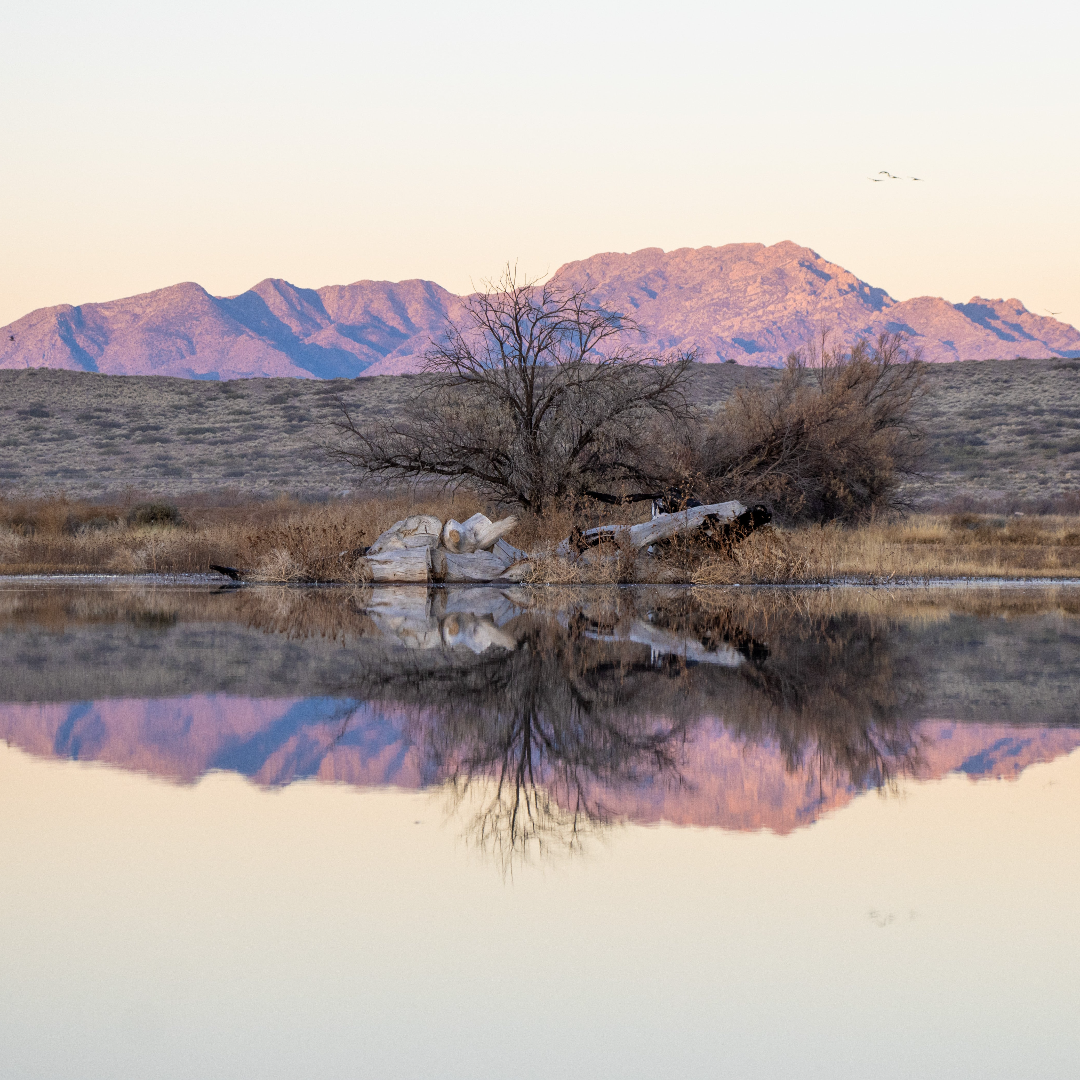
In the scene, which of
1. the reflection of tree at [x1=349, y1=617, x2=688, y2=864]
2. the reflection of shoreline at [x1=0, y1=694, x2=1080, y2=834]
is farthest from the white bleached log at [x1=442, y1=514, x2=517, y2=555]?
the reflection of shoreline at [x1=0, y1=694, x2=1080, y2=834]

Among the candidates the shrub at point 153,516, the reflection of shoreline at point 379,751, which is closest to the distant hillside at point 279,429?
the shrub at point 153,516

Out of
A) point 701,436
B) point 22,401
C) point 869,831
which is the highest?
point 869,831

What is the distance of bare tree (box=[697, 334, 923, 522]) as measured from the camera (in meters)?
31.8

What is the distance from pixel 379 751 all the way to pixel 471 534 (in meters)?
17.8

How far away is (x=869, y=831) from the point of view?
281 inches

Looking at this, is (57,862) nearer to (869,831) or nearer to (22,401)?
(869,831)

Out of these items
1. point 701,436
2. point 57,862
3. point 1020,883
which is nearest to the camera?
point 1020,883

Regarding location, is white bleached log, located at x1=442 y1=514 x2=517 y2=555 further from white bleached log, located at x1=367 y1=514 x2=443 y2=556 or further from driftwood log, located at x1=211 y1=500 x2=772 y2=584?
white bleached log, located at x1=367 y1=514 x2=443 y2=556

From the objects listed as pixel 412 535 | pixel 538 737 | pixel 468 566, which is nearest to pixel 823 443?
pixel 468 566

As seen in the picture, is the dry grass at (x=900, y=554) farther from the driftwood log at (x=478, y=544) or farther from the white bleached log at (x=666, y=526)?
the white bleached log at (x=666, y=526)

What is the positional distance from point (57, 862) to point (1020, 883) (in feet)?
14.6

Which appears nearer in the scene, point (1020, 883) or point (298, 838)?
point (1020, 883)

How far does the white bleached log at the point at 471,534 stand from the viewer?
2686 cm

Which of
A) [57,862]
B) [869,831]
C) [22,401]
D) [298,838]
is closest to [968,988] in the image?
[869,831]
